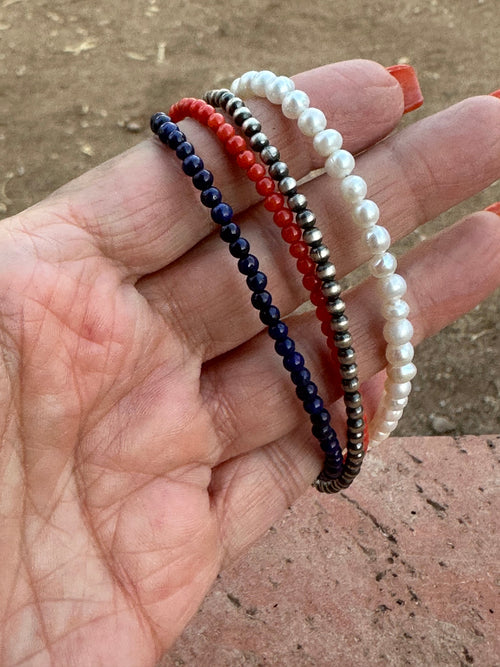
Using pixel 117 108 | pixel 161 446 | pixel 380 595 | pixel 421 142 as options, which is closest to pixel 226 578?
pixel 380 595

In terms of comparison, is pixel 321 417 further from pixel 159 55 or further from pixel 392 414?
pixel 159 55

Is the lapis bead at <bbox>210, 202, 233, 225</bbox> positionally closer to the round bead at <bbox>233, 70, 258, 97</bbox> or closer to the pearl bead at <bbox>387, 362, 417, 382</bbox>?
the round bead at <bbox>233, 70, 258, 97</bbox>

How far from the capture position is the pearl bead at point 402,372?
1460mm

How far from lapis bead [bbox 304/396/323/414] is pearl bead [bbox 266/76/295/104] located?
530 millimetres

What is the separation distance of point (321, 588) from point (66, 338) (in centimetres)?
78

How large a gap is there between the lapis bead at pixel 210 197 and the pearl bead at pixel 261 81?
0.23 metres

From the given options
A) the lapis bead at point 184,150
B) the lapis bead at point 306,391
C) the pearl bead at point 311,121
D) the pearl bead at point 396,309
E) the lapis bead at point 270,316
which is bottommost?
the lapis bead at point 306,391

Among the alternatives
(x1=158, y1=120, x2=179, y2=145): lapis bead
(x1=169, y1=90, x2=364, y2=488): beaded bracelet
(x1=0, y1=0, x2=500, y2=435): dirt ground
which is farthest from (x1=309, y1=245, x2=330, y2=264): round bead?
(x1=0, y1=0, x2=500, y2=435): dirt ground

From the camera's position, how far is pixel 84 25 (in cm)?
358

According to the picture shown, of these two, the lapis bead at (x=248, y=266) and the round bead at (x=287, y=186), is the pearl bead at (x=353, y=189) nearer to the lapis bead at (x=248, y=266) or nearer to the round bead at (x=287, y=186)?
the round bead at (x=287, y=186)

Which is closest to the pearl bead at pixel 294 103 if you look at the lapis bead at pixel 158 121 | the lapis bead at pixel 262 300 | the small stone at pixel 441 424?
the lapis bead at pixel 158 121

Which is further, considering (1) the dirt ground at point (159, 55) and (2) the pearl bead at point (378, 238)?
(1) the dirt ground at point (159, 55)

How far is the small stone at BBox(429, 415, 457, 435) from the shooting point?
229 centimetres

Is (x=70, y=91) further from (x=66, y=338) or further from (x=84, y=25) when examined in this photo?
(x=66, y=338)
